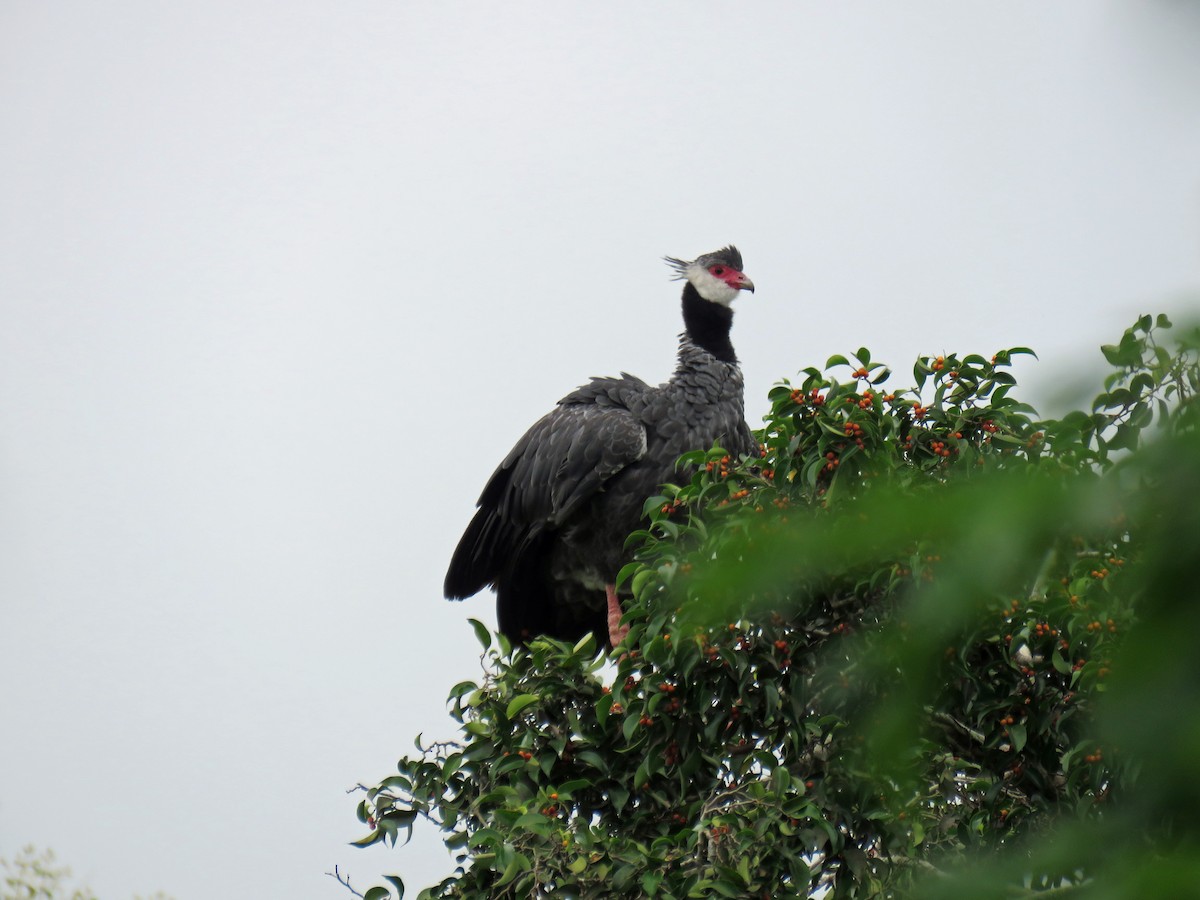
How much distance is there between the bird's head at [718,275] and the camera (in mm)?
5941

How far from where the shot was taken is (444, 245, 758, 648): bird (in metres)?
5.08

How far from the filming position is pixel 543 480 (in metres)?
5.16

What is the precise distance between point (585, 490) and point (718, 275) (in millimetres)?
1446

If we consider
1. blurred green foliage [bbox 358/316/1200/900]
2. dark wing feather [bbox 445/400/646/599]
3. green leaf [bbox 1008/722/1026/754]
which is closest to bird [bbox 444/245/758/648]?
dark wing feather [bbox 445/400/646/599]

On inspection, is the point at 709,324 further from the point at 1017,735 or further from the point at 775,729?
the point at 1017,735

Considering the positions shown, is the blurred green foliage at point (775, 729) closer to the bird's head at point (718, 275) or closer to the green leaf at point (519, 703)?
the green leaf at point (519, 703)

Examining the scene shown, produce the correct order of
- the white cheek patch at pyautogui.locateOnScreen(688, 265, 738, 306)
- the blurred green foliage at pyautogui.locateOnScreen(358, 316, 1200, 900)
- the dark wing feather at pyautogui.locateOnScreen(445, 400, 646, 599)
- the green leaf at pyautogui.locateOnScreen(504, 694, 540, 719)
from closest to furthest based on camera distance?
the blurred green foliage at pyautogui.locateOnScreen(358, 316, 1200, 900)
the green leaf at pyautogui.locateOnScreen(504, 694, 540, 719)
the dark wing feather at pyautogui.locateOnScreen(445, 400, 646, 599)
the white cheek patch at pyautogui.locateOnScreen(688, 265, 738, 306)

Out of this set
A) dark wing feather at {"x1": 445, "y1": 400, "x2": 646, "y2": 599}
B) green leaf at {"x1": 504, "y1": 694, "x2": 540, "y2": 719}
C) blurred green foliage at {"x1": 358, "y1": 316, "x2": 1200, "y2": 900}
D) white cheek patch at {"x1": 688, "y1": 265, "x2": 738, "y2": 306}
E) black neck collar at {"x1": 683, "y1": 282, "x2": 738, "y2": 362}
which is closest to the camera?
blurred green foliage at {"x1": 358, "y1": 316, "x2": 1200, "y2": 900}

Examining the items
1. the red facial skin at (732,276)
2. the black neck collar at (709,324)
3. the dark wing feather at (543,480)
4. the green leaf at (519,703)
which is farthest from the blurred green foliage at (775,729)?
the red facial skin at (732,276)

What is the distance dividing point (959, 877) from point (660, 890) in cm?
220

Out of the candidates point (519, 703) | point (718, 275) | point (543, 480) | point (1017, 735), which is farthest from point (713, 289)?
point (1017, 735)

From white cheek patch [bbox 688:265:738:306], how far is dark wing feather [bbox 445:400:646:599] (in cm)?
88

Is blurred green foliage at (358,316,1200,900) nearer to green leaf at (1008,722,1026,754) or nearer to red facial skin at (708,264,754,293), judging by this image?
green leaf at (1008,722,1026,754)

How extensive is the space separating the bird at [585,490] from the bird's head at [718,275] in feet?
1.34
